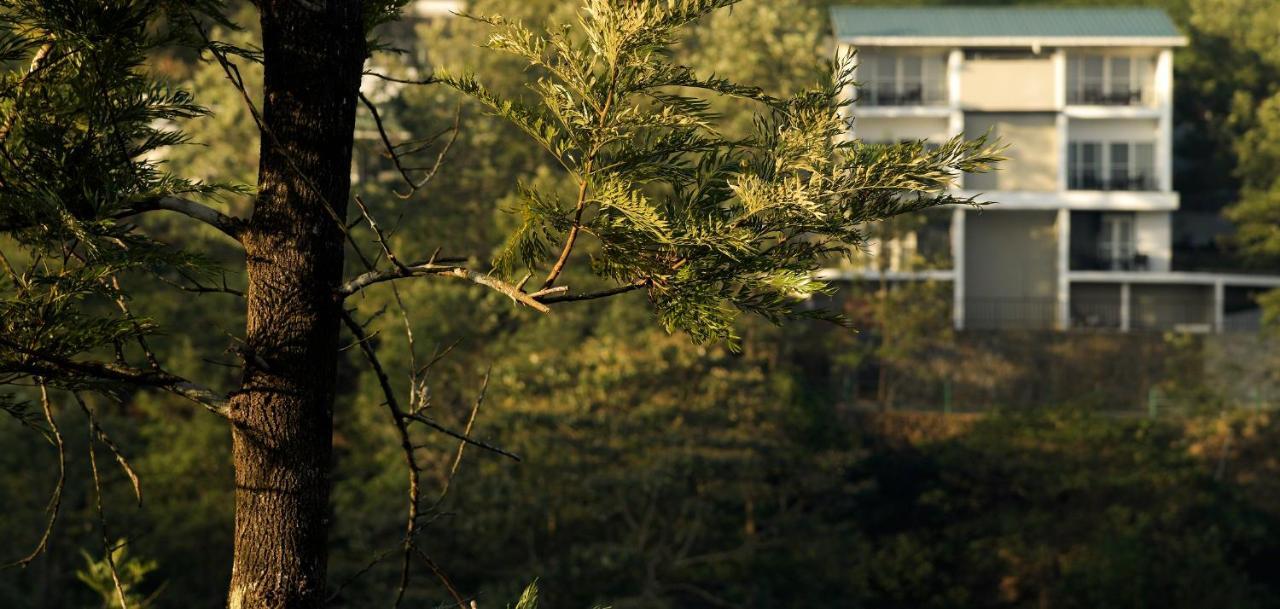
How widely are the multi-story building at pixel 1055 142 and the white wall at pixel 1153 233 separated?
0.03 metres

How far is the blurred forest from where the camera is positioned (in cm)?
1984

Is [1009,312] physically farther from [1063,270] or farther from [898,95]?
[898,95]

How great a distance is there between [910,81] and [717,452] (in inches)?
645

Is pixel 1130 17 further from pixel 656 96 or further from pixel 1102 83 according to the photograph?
pixel 656 96

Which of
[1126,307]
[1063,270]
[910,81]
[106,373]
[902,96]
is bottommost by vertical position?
[106,373]

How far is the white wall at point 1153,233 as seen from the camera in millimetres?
34688

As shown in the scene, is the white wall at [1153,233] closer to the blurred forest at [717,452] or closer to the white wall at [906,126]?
the blurred forest at [717,452]

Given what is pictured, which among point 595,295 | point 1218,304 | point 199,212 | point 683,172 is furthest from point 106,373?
point 1218,304

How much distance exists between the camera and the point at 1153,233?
114ft

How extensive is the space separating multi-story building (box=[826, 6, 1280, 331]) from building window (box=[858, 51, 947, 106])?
0.11 feet

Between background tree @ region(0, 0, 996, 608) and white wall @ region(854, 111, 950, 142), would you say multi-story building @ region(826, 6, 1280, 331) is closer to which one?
white wall @ region(854, 111, 950, 142)

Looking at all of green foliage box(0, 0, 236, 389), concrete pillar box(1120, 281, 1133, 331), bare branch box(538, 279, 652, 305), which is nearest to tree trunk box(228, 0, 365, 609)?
green foliage box(0, 0, 236, 389)

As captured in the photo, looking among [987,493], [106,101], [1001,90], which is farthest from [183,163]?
[106,101]

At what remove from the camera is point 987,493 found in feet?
84.1
